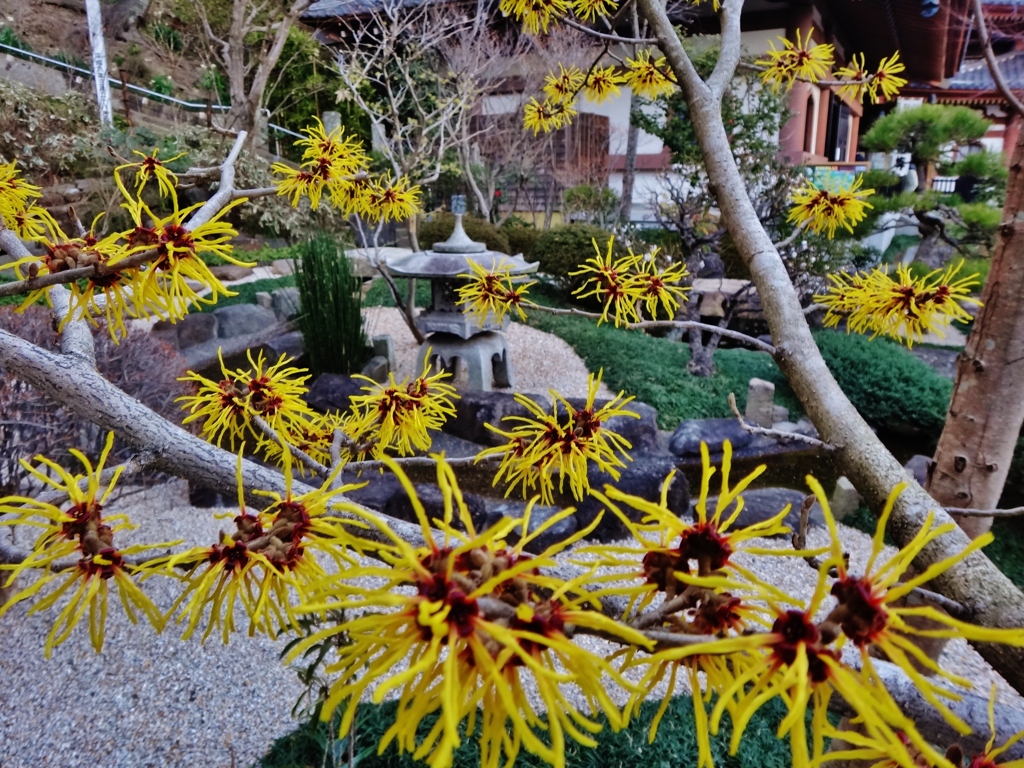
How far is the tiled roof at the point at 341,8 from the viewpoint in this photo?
6422 millimetres

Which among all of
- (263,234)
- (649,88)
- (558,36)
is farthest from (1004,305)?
(263,234)

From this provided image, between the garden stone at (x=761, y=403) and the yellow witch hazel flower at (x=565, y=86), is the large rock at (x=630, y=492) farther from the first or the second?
the yellow witch hazel flower at (x=565, y=86)

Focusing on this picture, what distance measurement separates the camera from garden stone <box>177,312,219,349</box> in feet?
14.8

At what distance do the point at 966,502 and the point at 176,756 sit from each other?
162 cm

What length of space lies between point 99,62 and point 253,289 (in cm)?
307

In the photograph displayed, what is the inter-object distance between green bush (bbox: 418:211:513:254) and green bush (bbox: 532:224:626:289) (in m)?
0.87

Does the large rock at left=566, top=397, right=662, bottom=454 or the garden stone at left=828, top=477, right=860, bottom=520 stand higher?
the large rock at left=566, top=397, right=662, bottom=454

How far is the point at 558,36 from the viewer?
6688 mm

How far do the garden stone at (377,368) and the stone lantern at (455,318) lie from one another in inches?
9.9

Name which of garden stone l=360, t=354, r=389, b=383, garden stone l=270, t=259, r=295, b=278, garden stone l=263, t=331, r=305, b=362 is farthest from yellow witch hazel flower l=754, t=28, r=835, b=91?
garden stone l=270, t=259, r=295, b=278

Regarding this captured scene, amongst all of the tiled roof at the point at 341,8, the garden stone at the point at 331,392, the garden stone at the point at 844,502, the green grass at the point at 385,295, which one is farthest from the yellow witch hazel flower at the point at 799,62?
the tiled roof at the point at 341,8

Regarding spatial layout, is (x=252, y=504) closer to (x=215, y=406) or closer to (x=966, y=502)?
(x=215, y=406)

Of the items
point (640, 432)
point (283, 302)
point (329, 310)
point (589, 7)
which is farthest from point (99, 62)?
point (589, 7)

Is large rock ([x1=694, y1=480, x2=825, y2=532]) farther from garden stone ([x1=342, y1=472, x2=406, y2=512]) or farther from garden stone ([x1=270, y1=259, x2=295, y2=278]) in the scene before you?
garden stone ([x1=270, y1=259, x2=295, y2=278])
